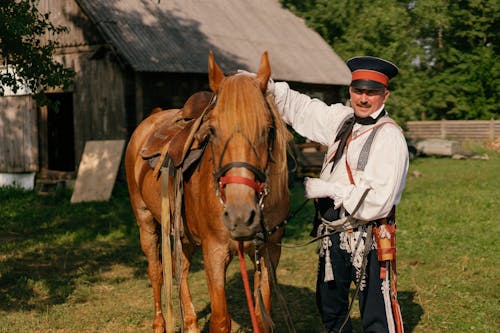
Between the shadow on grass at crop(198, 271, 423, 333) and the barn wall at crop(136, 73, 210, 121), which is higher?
the barn wall at crop(136, 73, 210, 121)

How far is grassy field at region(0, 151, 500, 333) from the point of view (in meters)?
5.81

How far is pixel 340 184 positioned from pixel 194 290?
3.61m

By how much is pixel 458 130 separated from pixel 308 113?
94.4 feet

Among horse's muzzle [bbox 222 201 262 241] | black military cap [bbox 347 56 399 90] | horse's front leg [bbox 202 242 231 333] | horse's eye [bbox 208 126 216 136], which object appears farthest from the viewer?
horse's front leg [bbox 202 242 231 333]

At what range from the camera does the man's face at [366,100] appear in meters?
3.77

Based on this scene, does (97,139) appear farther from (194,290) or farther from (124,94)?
(194,290)

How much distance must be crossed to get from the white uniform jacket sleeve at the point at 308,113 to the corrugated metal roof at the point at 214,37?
924 centimetres

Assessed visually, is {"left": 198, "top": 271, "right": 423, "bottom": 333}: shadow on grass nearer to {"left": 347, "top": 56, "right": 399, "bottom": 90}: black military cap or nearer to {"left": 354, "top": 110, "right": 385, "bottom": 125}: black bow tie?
{"left": 354, "top": 110, "right": 385, "bottom": 125}: black bow tie

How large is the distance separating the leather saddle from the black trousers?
112 cm

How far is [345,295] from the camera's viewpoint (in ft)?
13.5

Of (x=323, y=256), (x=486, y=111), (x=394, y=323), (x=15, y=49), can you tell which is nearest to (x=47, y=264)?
(x=15, y=49)

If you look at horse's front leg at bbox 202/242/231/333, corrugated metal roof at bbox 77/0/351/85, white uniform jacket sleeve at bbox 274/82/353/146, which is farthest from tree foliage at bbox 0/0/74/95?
horse's front leg at bbox 202/242/231/333

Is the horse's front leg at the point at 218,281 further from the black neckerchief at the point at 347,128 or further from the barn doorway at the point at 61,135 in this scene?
the barn doorway at the point at 61,135

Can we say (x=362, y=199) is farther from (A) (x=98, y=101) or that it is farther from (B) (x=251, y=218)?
(A) (x=98, y=101)
